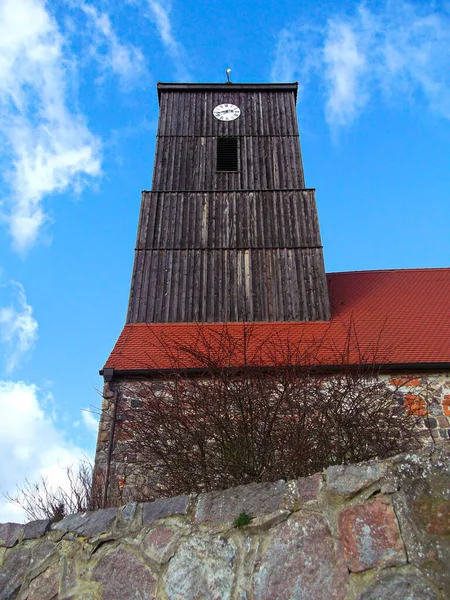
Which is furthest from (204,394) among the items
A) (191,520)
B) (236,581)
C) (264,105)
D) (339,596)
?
(264,105)

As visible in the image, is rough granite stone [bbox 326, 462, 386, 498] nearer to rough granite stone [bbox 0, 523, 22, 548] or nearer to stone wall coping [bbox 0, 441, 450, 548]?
stone wall coping [bbox 0, 441, 450, 548]

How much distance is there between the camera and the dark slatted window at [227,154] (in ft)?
48.7

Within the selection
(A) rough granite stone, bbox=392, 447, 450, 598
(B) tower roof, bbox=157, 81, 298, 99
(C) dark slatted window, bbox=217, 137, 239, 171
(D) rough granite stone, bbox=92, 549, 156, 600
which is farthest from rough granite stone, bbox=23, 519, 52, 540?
(B) tower roof, bbox=157, 81, 298, 99

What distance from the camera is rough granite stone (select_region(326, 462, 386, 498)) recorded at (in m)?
2.46

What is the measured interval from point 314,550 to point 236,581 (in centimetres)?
41

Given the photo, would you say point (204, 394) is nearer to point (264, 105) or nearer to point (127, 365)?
point (127, 365)

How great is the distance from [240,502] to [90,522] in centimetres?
103

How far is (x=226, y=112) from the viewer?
637 inches

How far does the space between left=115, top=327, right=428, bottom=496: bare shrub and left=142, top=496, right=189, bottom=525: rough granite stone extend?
0.90 m

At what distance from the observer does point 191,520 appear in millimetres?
2879

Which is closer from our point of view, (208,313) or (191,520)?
(191,520)

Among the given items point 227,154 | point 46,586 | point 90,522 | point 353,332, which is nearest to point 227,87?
point 227,154

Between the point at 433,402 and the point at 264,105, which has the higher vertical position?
the point at 264,105

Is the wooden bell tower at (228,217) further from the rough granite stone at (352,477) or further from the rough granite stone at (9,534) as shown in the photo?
the rough granite stone at (352,477)
